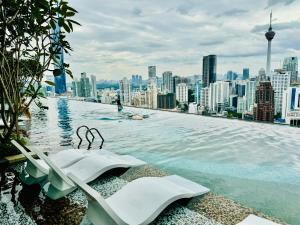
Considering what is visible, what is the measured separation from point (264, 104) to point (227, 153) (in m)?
20.5

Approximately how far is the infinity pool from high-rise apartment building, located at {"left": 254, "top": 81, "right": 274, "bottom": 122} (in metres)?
15.2

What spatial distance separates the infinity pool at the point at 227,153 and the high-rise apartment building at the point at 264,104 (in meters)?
15.2

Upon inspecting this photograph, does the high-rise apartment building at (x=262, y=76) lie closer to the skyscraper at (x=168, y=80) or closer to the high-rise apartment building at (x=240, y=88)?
the high-rise apartment building at (x=240, y=88)

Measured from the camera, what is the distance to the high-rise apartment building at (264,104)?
22.2 m

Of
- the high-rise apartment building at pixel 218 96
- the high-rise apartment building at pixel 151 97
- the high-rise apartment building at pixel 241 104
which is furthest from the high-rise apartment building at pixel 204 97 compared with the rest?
the high-rise apartment building at pixel 151 97

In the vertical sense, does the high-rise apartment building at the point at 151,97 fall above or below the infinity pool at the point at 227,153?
above

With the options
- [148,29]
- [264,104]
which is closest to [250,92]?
[264,104]

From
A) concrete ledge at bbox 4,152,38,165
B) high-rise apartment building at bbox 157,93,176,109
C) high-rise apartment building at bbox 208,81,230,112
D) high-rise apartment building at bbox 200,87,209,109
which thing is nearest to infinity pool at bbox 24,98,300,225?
concrete ledge at bbox 4,152,38,165

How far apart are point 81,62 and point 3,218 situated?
1312 centimetres

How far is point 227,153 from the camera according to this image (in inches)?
208

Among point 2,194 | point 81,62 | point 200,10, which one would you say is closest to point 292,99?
point 200,10

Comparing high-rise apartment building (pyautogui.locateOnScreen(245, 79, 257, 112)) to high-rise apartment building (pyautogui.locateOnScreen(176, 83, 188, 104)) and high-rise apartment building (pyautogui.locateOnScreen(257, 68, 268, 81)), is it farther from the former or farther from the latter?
high-rise apartment building (pyautogui.locateOnScreen(176, 83, 188, 104))

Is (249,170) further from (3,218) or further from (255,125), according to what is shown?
(255,125)

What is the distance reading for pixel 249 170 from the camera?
4281mm
